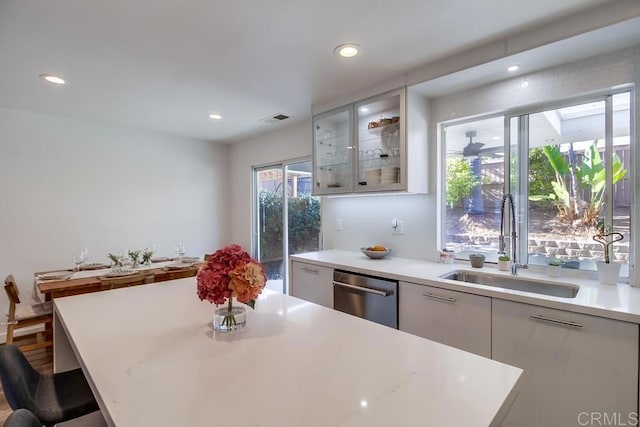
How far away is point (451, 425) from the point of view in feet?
2.27

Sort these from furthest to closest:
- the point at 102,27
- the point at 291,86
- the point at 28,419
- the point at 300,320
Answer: the point at 291,86
the point at 102,27
the point at 300,320
the point at 28,419

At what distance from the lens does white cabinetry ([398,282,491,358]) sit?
1.82 meters

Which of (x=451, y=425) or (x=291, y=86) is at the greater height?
(x=291, y=86)

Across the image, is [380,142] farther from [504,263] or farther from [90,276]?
[90,276]

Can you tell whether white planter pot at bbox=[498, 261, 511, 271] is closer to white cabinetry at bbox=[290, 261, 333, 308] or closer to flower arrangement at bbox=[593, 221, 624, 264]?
flower arrangement at bbox=[593, 221, 624, 264]

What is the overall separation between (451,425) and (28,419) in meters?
1.06

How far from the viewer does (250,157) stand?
4664 mm

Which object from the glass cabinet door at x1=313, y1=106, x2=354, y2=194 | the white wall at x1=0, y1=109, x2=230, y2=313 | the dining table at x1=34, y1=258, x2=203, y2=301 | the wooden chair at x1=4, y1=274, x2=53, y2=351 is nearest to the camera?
the dining table at x1=34, y1=258, x2=203, y2=301

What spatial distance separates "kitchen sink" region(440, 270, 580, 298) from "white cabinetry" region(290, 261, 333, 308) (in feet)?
3.25

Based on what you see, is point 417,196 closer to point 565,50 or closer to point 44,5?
point 565,50

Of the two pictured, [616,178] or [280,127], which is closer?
[616,178]

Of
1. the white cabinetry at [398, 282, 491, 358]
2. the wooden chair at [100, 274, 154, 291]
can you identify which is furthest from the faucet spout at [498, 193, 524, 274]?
the wooden chair at [100, 274, 154, 291]

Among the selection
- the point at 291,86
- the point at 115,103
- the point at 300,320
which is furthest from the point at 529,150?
the point at 115,103

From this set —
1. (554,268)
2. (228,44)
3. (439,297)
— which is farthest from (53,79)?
(554,268)
